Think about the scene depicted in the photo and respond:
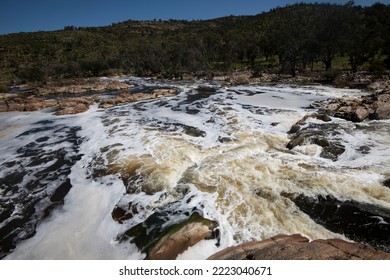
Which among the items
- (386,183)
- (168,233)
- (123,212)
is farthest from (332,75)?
(168,233)

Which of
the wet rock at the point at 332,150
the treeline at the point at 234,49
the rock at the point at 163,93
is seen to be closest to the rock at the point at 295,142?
the wet rock at the point at 332,150

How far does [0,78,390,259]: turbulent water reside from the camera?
6398 mm

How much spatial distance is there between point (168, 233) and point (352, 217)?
4.65 metres

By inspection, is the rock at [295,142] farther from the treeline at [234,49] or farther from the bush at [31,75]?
the bush at [31,75]

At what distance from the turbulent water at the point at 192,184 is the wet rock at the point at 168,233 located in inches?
6.7

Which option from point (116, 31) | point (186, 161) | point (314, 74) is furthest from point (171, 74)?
point (116, 31)

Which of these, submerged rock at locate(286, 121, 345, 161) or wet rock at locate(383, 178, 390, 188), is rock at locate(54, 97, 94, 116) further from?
wet rock at locate(383, 178, 390, 188)

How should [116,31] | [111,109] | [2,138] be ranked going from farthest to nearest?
[116,31], [111,109], [2,138]

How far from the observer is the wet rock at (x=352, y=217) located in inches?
232

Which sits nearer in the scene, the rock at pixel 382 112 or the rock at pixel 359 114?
the rock at pixel 382 112

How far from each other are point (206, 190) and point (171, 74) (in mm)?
43952

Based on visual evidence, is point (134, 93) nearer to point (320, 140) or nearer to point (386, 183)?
point (320, 140)

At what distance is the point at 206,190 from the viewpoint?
26.7ft

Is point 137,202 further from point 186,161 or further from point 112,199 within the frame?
point 186,161
